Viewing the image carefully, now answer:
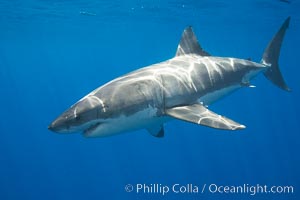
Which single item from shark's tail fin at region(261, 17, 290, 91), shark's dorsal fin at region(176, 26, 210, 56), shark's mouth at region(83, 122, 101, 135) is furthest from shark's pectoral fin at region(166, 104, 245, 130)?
shark's tail fin at region(261, 17, 290, 91)

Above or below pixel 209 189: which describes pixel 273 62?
above

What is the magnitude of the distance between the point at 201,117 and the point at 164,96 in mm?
961

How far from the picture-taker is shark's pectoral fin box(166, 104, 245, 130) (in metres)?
5.18

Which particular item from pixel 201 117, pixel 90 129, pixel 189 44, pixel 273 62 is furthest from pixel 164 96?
pixel 273 62

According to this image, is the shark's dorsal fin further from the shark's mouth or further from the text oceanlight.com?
the text oceanlight.com

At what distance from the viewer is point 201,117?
5.52m

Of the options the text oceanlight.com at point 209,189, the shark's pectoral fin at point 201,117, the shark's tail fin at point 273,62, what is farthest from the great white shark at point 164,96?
the text oceanlight.com at point 209,189

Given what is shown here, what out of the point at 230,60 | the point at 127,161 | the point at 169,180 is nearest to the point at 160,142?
the point at 127,161

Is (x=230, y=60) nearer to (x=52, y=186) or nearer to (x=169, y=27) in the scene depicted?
(x=52, y=186)

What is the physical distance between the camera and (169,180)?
21.8 metres

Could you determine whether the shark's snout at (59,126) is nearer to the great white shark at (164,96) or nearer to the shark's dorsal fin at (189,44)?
the great white shark at (164,96)

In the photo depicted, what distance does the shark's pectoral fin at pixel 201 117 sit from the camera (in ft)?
17.0

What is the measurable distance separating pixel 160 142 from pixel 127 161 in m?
3.27

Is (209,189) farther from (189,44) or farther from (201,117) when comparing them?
(201,117)
